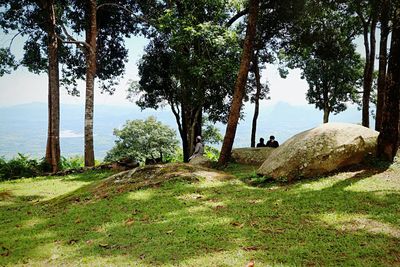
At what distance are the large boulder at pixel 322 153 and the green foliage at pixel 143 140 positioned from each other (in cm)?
5639

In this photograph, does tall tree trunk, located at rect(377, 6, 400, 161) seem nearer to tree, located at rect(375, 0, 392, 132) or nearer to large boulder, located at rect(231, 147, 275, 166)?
Answer: large boulder, located at rect(231, 147, 275, 166)

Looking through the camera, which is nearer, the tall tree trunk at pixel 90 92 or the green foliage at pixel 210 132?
the tall tree trunk at pixel 90 92

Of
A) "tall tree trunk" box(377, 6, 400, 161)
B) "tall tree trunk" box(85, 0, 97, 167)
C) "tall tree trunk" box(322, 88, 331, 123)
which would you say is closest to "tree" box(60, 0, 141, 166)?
"tall tree trunk" box(85, 0, 97, 167)

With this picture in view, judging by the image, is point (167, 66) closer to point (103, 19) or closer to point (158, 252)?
point (103, 19)

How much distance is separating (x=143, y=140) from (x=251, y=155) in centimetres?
5299

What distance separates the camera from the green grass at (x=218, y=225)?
6.36m

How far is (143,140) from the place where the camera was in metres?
70.6

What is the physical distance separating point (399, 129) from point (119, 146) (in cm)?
6132

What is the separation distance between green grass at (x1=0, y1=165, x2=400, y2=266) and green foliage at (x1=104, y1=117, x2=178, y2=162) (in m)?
56.2

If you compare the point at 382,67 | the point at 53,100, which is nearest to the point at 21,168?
the point at 53,100

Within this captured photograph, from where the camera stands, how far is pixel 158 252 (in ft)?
21.9

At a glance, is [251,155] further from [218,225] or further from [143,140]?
[143,140]

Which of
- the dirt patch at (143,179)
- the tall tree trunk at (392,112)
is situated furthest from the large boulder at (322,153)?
Answer: the dirt patch at (143,179)

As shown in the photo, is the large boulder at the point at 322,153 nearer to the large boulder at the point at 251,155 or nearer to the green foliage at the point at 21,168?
the large boulder at the point at 251,155
